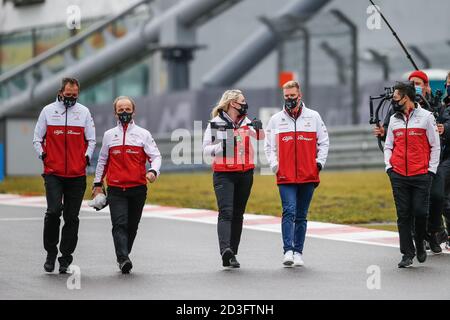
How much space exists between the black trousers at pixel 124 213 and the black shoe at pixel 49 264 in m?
0.60

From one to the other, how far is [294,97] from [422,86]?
157cm

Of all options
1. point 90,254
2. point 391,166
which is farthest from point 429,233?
point 90,254

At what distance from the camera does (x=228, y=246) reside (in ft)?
39.5

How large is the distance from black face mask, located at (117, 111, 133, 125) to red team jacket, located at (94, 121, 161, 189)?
0.17 feet

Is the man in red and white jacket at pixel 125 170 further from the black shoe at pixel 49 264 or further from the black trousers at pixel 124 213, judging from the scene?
the black shoe at pixel 49 264

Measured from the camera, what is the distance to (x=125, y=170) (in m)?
11.7

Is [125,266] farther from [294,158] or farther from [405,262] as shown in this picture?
[405,262]

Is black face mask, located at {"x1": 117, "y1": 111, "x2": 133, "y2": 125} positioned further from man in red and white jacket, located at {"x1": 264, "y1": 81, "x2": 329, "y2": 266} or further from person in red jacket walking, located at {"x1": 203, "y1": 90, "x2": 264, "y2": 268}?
man in red and white jacket, located at {"x1": 264, "y1": 81, "x2": 329, "y2": 266}

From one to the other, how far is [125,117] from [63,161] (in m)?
0.69

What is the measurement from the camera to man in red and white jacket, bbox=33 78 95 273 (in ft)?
38.3

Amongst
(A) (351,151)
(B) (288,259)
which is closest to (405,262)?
(B) (288,259)

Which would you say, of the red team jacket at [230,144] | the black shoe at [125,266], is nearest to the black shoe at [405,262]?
the red team jacket at [230,144]
